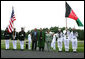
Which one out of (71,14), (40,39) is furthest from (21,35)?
(71,14)

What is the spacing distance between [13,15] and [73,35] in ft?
19.3

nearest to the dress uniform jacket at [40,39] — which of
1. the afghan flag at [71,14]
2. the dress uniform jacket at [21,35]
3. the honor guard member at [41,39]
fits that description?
the honor guard member at [41,39]

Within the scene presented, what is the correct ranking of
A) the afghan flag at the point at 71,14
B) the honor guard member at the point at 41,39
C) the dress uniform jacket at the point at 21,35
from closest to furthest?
the afghan flag at the point at 71,14, the honor guard member at the point at 41,39, the dress uniform jacket at the point at 21,35

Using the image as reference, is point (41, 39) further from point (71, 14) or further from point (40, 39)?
point (71, 14)

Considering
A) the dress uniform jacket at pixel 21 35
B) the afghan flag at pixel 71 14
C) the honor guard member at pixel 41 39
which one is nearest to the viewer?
the afghan flag at pixel 71 14

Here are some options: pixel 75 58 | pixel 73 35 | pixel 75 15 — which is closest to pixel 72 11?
pixel 75 15

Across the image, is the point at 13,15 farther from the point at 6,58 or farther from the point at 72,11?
the point at 6,58

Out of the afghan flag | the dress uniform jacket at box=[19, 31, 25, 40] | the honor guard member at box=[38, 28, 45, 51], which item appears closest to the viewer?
the afghan flag

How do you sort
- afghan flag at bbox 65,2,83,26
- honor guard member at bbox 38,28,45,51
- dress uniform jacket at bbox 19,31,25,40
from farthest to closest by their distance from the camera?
dress uniform jacket at bbox 19,31,25,40 < honor guard member at bbox 38,28,45,51 < afghan flag at bbox 65,2,83,26

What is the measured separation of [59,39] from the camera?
65.9ft

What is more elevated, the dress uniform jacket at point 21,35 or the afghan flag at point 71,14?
the afghan flag at point 71,14

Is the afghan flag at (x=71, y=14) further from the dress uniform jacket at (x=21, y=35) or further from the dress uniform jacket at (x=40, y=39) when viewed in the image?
the dress uniform jacket at (x=21, y=35)

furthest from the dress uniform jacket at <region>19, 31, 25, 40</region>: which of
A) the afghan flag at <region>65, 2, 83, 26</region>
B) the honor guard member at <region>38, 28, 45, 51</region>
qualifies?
the afghan flag at <region>65, 2, 83, 26</region>

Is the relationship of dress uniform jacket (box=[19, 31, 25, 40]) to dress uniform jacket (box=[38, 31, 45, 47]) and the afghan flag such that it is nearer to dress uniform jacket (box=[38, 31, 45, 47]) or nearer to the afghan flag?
dress uniform jacket (box=[38, 31, 45, 47])
